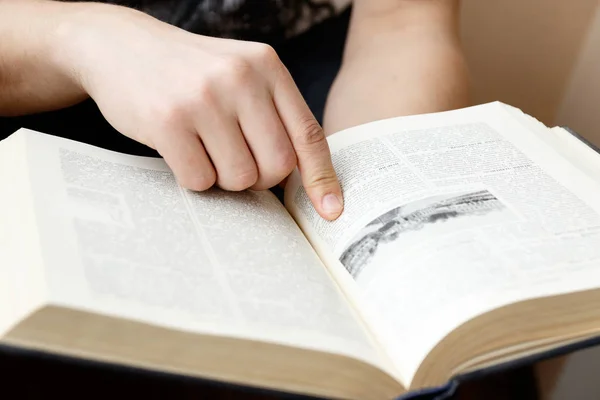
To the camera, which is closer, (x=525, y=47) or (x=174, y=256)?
(x=174, y=256)

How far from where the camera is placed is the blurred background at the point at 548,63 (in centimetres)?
93

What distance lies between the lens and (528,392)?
1020 millimetres

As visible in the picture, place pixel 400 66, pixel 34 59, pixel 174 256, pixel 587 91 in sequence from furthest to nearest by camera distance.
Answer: pixel 587 91 < pixel 400 66 < pixel 34 59 < pixel 174 256

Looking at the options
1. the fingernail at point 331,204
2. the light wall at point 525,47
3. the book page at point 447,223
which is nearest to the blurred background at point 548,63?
the light wall at point 525,47

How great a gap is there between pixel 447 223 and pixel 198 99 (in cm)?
21

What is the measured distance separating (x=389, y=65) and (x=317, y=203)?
0.26m

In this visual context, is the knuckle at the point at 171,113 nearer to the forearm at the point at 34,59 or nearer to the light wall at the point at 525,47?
the forearm at the point at 34,59

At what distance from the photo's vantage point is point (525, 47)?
1.05m

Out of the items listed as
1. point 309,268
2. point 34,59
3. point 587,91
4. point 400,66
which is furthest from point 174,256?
point 587,91

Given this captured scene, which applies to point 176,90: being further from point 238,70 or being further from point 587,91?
point 587,91

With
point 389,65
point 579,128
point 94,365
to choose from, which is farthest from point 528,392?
point 94,365

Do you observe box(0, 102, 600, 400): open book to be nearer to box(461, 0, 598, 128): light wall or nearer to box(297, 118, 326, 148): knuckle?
box(297, 118, 326, 148): knuckle

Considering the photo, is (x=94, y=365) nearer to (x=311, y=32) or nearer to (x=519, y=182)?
(x=519, y=182)

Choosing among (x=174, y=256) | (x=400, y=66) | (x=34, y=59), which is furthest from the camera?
(x=400, y=66)
